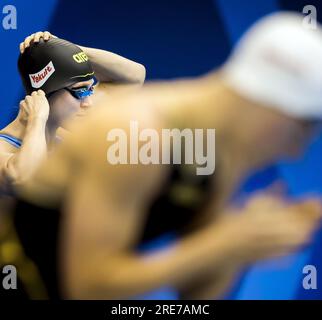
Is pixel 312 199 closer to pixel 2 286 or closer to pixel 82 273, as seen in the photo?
pixel 82 273

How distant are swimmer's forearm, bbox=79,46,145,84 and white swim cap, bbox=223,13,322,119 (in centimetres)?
183

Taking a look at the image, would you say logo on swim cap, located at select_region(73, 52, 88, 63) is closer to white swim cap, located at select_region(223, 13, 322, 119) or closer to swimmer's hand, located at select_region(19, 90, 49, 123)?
swimmer's hand, located at select_region(19, 90, 49, 123)

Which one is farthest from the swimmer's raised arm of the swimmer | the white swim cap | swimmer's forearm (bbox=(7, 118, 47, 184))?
the white swim cap

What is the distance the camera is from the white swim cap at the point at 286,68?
1038 mm

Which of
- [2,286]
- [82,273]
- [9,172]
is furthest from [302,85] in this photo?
[2,286]

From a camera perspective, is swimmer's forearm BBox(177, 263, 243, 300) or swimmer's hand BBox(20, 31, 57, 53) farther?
swimmer's hand BBox(20, 31, 57, 53)

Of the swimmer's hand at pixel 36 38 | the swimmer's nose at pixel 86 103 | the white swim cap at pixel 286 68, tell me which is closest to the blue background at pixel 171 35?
the swimmer's hand at pixel 36 38

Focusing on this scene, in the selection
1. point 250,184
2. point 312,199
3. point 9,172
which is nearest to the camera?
point 312,199

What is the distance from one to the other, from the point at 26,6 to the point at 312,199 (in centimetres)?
240

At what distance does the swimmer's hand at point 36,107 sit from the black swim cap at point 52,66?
0.04m

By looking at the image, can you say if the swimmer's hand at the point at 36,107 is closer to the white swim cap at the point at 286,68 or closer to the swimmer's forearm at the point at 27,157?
the swimmer's forearm at the point at 27,157

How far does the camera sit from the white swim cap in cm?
104

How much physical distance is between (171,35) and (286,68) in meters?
2.32

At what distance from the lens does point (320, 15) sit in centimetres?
334
